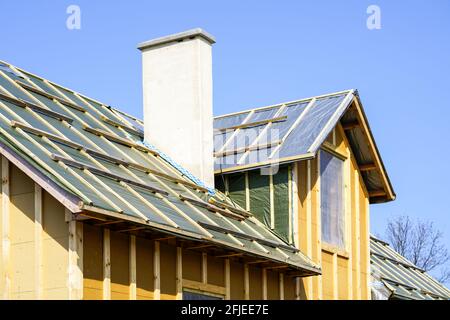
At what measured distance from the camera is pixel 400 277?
27266 millimetres

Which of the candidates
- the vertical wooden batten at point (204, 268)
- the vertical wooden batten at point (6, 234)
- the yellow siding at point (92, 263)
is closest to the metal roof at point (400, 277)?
the vertical wooden batten at point (204, 268)

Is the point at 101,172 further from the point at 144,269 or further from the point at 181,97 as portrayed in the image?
the point at 181,97

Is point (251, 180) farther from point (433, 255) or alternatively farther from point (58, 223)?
point (433, 255)

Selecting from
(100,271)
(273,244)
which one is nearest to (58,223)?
(100,271)

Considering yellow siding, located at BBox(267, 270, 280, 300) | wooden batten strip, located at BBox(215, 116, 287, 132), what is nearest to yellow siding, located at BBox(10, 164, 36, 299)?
yellow siding, located at BBox(267, 270, 280, 300)

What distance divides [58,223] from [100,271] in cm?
103

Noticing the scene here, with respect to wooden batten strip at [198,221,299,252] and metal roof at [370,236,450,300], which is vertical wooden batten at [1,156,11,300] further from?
metal roof at [370,236,450,300]

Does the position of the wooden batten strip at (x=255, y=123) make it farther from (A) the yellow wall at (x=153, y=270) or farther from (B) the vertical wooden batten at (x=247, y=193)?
(A) the yellow wall at (x=153, y=270)

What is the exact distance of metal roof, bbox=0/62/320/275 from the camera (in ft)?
52.0

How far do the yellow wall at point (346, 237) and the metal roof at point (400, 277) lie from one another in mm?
1474

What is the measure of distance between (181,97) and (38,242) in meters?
7.48

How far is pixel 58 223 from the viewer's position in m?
15.6

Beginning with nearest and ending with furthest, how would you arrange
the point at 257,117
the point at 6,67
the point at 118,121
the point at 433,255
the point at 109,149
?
1. the point at 109,149
2. the point at 6,67
3. the point at 118,121
4. the point at 257,117
5. the point at 433,255
